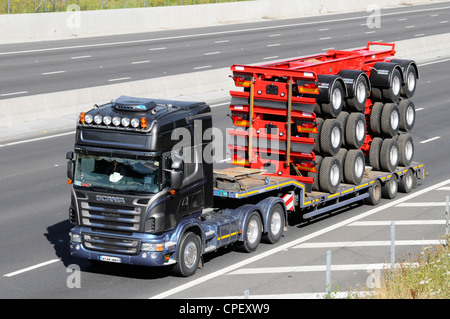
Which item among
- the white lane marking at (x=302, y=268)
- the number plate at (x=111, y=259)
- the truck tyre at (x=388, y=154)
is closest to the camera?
the number plate at (x=111, y=259)

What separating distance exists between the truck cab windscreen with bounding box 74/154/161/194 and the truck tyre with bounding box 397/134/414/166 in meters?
10.0

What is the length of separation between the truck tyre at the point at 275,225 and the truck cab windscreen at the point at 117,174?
3816 mm

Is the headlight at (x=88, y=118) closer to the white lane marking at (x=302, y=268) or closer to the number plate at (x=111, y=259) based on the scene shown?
the number plate at (x=111, y=259)

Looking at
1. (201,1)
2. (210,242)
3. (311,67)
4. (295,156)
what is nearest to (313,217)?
(295,156)

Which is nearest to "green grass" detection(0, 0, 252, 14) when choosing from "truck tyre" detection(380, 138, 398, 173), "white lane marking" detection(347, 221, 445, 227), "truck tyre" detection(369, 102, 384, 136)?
"truck tyre" detection(369, 102, 384, 136)

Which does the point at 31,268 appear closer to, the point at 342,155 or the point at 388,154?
the point at 342,155

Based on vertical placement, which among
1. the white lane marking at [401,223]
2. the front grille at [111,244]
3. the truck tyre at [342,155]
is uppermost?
the truck tyre at [342,155]

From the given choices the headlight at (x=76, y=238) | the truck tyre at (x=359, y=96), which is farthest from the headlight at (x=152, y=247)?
the truck tyre at (x=359, y=96)

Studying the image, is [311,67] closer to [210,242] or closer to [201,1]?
[210,242]

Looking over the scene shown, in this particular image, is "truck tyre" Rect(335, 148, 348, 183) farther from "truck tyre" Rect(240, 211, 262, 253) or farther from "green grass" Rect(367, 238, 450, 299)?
"green grass" Rect(367, 238, 450, 299)

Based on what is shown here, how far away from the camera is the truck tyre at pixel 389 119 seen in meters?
22.2

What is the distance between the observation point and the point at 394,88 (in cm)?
2230

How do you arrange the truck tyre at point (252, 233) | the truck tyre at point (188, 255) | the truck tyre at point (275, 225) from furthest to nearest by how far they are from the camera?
the truck tyre at point (275, 225), the truck tyre at point (252, 233), the truck tyre at point (188, 255)
